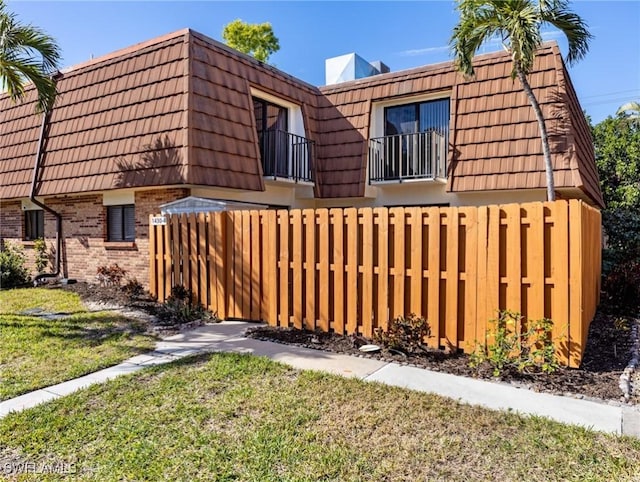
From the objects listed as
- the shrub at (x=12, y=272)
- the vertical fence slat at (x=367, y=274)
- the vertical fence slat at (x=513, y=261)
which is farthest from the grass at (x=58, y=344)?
the vertical fence slat at (x=513, y=261)

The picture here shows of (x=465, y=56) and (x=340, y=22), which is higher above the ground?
(x=340, y=22)

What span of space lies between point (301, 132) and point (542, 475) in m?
11.3

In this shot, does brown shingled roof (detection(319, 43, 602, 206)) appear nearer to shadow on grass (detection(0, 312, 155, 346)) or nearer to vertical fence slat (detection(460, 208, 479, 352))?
vertical fence slat (detection(460, 208, 479, 352))

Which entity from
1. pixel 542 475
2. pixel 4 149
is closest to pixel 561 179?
pixel 542 475

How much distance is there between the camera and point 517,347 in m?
5.07

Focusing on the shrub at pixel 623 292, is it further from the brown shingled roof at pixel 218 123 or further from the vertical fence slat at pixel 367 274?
the vertical fence slat at pixel 367 274

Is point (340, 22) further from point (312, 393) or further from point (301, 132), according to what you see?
point (312, 393)

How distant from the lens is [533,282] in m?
5.23

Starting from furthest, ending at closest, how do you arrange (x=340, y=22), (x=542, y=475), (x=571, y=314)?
(x=340, y=22) < (x=571, y=314) < (x=542, y=475)

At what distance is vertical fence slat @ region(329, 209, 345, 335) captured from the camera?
658 cm

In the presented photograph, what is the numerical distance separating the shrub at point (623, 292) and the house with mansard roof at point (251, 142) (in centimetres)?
201

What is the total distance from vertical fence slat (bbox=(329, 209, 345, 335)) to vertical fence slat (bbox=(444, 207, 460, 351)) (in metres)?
1.57

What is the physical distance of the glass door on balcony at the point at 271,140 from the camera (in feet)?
38.8

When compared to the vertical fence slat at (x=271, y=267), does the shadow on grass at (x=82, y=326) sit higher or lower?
lower
